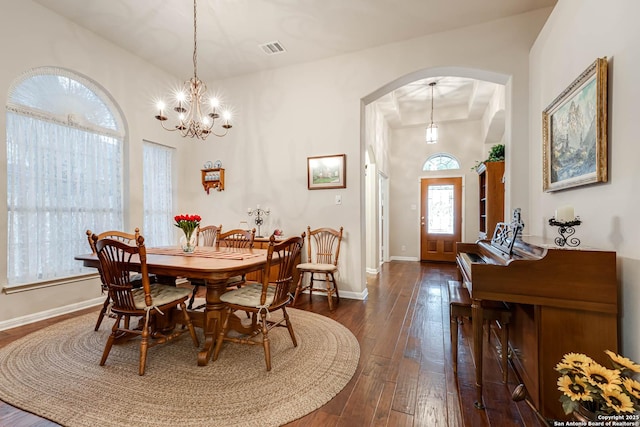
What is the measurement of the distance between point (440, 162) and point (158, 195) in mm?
5900

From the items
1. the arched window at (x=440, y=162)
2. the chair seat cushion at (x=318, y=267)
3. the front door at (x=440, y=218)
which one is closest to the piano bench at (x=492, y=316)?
the chair seat cushion at (x=318, y=267)

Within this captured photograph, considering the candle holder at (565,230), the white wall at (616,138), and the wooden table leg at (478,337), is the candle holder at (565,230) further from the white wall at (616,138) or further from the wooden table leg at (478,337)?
the wooden table leg at (478,337)

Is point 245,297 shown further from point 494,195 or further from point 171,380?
point 494,195

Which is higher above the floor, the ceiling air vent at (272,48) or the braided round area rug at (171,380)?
the ceiling air vent at (272,48)

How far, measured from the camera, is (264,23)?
318 centimetres

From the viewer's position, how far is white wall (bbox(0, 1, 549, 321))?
2941 mm

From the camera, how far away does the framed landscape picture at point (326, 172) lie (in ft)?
12.4

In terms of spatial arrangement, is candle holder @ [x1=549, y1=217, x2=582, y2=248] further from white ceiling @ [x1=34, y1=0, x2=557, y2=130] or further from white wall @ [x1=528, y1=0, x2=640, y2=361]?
white ceiling @ [x1=34, y1=0, x2=557, y2=130]

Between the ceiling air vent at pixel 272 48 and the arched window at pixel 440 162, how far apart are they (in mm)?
4377

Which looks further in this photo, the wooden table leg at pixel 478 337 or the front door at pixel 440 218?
the front door at pixel 440 218

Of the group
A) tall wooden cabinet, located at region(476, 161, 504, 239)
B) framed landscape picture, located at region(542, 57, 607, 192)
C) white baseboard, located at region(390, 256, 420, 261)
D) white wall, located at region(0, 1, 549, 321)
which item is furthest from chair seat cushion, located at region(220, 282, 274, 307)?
white baseboard, located at region(390, 256, 420, 261)

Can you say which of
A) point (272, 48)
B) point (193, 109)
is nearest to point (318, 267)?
point (193, 109)

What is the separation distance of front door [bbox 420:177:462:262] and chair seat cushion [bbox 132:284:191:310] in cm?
569

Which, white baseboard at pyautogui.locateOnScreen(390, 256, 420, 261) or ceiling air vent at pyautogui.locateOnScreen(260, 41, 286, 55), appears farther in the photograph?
white baseboard at pyautogui.locateOnScreen(390, 256, 420, 261)
